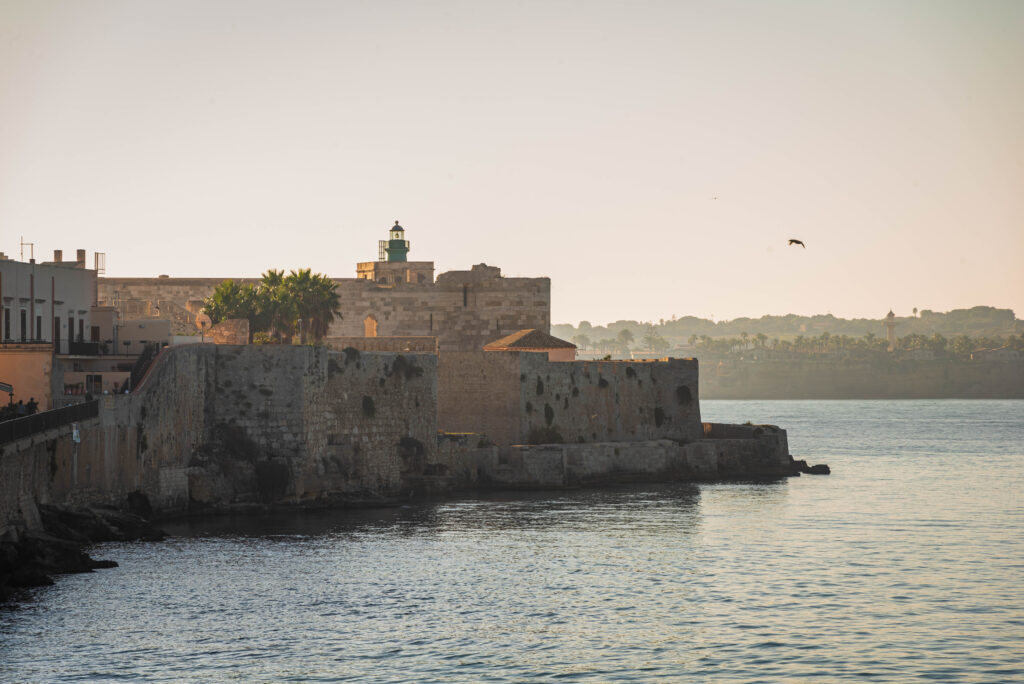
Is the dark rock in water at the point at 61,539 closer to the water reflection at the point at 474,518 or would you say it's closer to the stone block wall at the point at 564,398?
the water reflection at the point at 474,518

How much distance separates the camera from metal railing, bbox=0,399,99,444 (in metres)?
32.0

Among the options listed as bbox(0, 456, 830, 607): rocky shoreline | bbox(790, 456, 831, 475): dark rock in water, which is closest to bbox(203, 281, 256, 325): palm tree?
bbox(0, 456, 830, 607): rocky shoreline

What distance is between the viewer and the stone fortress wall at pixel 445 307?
2534 inches

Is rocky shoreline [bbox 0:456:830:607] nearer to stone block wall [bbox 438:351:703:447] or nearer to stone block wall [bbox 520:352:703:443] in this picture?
stone block wall [bbox 438:351:703:447]

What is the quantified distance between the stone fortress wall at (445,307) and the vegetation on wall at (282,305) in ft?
17.9

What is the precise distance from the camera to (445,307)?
6494cm

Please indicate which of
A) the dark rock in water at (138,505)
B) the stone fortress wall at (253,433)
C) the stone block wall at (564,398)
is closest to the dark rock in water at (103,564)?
the stone fortress wall at (253,433)

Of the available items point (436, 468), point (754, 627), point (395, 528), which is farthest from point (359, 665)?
point (436, 468)

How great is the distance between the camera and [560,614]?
30344 millimetres

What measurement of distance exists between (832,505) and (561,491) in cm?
955

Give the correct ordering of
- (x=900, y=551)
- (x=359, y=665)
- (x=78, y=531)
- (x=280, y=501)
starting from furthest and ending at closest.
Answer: (x=280, y=501)
(x=900, y=551)
(x=78, y=531)
(x=359, y=665)

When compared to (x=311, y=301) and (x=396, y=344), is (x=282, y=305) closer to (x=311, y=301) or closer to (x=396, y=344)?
(x=311, y=301)

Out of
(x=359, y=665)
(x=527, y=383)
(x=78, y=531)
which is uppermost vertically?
(x=527, y=383)

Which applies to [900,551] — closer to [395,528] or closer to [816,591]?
[816,591]
